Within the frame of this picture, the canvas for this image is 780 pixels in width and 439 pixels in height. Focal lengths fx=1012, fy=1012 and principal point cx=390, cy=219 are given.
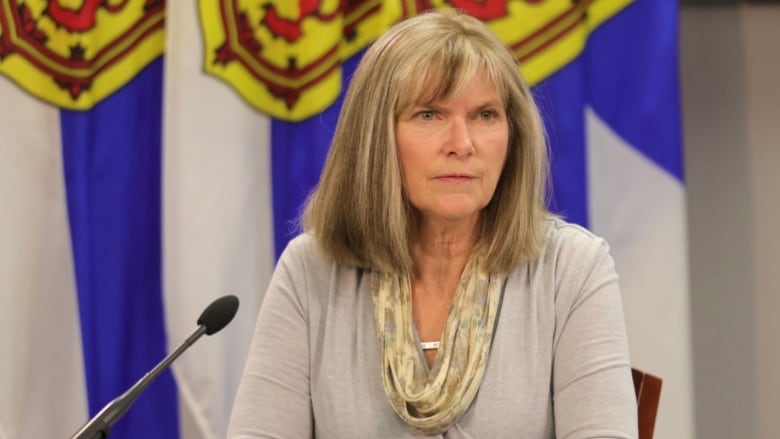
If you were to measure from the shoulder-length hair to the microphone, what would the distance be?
0.31 m

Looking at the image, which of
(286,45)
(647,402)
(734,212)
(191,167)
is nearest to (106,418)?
(647,402)

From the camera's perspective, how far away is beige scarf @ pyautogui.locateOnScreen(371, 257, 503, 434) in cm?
157

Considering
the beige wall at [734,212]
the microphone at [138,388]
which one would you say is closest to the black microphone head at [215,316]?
the microphone at [138,388]

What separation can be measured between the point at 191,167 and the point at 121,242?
276 millimetres

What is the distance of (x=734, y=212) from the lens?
2.49 m

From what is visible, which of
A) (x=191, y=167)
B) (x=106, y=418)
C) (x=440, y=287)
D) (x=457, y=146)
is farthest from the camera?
(x=191, y=167)

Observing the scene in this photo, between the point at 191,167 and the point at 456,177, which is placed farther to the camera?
the point at 191,167

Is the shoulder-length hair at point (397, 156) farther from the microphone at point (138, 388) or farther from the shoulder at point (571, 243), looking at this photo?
the microphone at point (138, 388)

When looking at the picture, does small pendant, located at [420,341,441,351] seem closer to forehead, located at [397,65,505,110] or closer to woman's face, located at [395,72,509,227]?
woman's face, located at [395,72,509,227]

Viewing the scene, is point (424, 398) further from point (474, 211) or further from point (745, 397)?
point (745, 397)

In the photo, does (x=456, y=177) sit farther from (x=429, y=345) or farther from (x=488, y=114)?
(x=429, y=345)

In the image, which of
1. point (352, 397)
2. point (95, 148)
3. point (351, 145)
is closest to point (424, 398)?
point (352, 397)

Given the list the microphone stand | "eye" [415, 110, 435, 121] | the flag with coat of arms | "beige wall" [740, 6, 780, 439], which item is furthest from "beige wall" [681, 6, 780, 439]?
the microphone stand

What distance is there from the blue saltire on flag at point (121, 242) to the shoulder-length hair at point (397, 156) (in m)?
0.90
